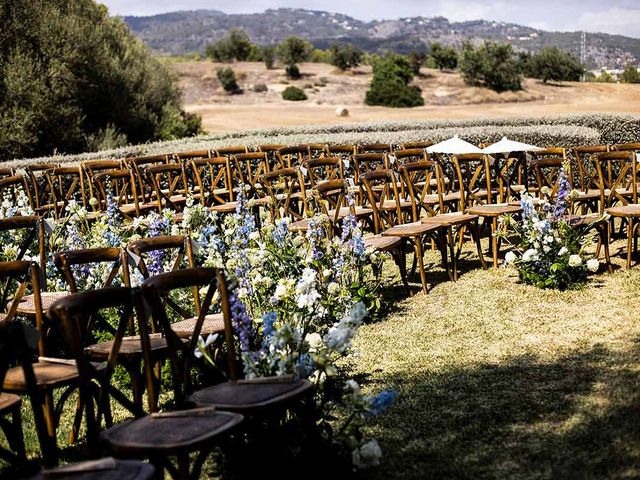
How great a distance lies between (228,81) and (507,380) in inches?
1857

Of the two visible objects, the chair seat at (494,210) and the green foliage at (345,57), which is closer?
→ the chair seat at (494,210)

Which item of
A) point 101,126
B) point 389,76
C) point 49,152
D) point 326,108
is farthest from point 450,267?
point 389,76

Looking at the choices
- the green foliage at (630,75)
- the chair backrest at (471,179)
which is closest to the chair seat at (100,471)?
the chair backrest at (471,179)

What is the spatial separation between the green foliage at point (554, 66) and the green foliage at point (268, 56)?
18070mm

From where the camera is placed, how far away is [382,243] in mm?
6965

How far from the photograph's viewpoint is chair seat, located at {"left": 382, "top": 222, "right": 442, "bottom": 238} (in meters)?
7.15

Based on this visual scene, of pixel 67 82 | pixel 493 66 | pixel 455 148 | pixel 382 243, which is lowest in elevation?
pixel 382 243

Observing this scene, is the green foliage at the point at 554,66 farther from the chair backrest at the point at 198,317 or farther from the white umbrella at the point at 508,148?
the chair backrest at the point at 198,317

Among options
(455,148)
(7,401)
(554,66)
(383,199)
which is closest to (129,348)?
(7,401)

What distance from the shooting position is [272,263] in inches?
235

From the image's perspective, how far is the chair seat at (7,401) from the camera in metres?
3.50

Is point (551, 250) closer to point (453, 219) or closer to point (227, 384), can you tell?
point (453, 219)

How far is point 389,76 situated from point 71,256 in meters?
41.7

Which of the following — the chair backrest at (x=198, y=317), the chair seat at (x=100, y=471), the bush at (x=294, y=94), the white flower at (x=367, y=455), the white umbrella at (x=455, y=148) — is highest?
the bush at (x=294, y=94)
